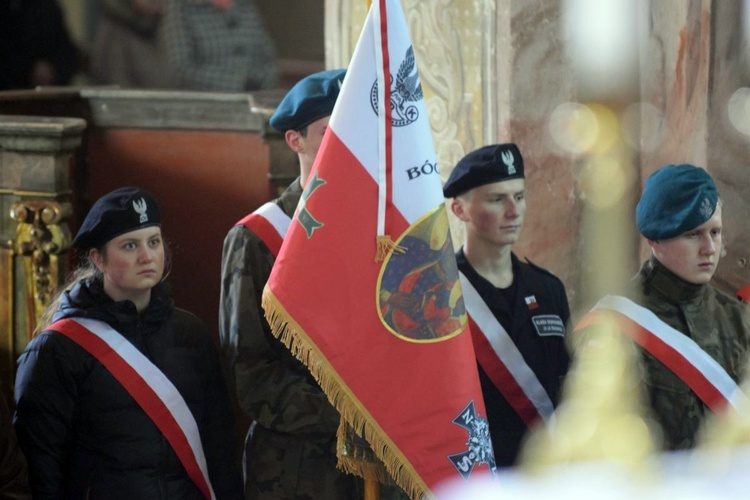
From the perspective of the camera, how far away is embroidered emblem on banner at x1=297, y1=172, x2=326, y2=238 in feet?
8.10

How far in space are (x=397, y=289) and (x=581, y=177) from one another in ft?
4.64

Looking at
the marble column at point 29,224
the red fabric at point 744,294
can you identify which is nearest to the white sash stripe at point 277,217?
the red fabric at point 744,294

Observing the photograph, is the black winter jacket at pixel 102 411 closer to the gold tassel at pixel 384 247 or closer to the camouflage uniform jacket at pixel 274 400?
the camouflage uniform jacket at pixel 274 400

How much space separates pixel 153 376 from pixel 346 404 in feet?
2.09

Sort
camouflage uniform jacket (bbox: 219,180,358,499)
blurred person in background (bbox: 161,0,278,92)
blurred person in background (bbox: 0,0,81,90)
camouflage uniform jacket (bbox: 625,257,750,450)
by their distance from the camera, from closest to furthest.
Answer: camouflage uniform jacket (bbox: 625,257,750,450), camouflage uniform jacket (bbox: 219,180,358,499), blurred person in background (bbox: 161,0,278,92), blurred person in background (bbox: 0,0,81,90)

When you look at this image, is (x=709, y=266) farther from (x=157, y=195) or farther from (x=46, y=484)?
(x=157, y=195)

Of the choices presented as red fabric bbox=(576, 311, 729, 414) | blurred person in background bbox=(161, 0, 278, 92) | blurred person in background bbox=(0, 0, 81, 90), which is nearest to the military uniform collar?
red fabric bbox=(576, 311, 729, 414)

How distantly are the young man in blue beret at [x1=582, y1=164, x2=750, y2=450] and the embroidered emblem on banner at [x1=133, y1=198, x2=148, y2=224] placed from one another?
3.71 ft

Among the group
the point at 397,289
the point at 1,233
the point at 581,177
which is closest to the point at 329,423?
the point at 397,289

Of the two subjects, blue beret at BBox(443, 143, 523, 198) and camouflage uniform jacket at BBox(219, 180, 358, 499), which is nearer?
camouflage uniform jacket at BBox(219, 180, 358, 499)

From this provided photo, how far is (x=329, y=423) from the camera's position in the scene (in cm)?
274

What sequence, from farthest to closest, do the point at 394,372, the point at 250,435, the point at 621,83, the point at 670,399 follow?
the point at 621,83 < the point at 250,435 < the point at 670,399 < the point at 394,372

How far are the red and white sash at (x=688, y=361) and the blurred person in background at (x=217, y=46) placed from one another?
559cm

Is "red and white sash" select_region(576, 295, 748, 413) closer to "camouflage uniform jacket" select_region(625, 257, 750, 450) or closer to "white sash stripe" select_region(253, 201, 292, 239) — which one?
"camouflage uniform jacket" select_region(625, 257, 750, 450)
